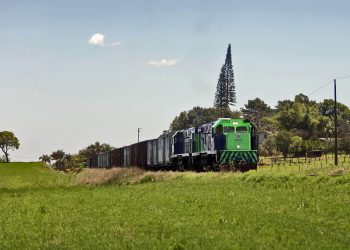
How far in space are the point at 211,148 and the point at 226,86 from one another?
9087cm

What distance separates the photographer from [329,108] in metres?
193

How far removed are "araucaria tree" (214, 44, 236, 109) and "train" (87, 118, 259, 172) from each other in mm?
72808

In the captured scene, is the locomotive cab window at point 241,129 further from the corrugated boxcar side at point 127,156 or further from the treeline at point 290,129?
the treeline at point 290,129

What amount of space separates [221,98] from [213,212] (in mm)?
119844

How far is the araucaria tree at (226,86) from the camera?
137 metres

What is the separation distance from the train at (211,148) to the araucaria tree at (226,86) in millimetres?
72808

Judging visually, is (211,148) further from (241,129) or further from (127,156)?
(127,156)

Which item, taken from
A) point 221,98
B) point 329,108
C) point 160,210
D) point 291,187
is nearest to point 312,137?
point 221,98

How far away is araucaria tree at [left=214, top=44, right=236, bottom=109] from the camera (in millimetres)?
137375

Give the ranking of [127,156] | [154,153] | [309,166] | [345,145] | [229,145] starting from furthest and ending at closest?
[345,145] < [127,156] < [154,153] < [309,166] < [229,145]

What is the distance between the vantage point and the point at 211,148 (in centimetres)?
4744

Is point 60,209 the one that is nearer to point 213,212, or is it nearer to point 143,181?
point 213,212

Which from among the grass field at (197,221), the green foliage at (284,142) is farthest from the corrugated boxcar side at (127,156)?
the grass field at (197,221)

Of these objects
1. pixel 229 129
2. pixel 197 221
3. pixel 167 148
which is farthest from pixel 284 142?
pixel 197 221
